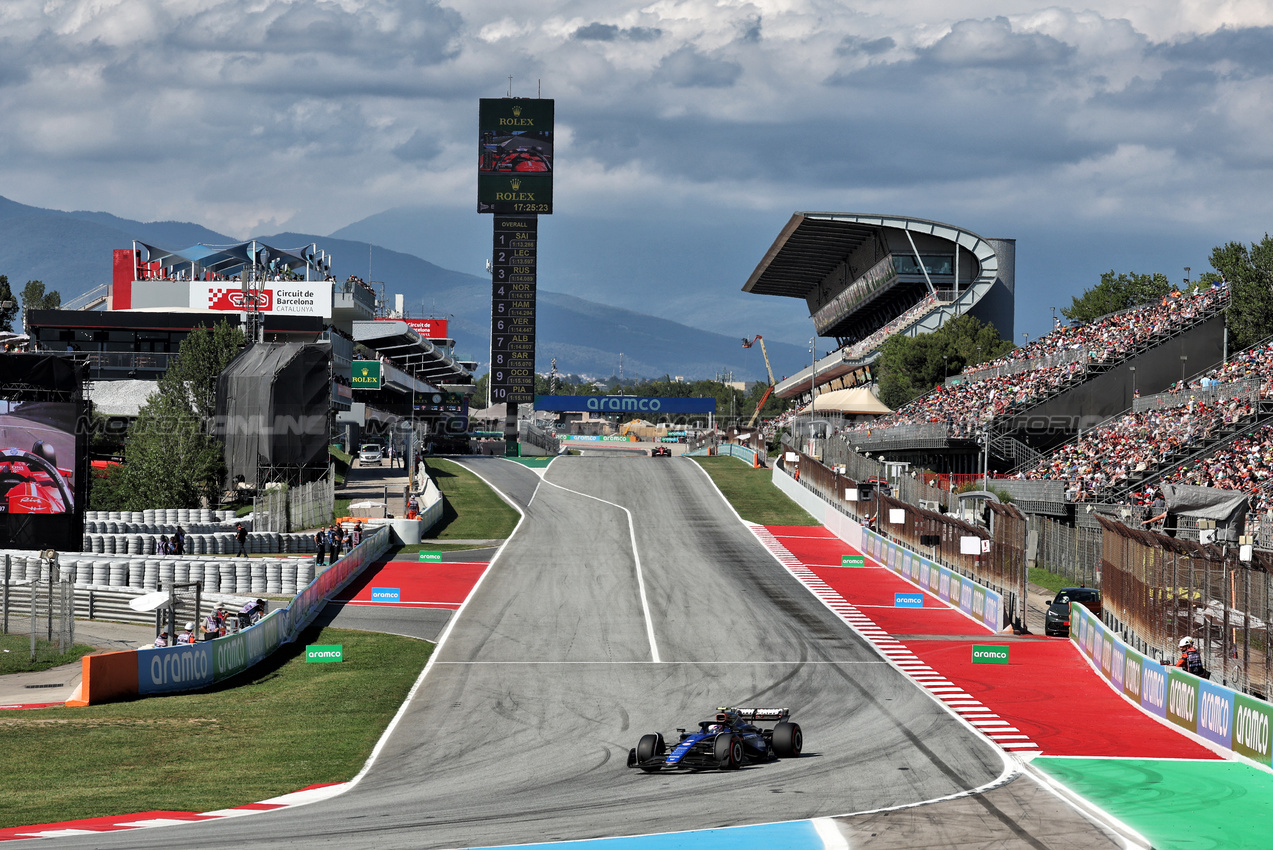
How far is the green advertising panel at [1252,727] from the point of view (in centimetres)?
2080

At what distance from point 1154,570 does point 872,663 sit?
7674mm

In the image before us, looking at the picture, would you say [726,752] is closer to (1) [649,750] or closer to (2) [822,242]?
(1) [649,750]

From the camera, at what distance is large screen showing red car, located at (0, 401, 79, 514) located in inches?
1567

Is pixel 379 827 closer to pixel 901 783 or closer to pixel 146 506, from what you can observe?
pixel 901 783

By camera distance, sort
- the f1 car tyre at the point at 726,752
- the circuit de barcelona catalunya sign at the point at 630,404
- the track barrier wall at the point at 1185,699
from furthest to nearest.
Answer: the circuit de barcelona catalunya sign at the point at 630,404, the track barrier wall at the point at 1185,699, the f1 car tyre at the point at 726,752

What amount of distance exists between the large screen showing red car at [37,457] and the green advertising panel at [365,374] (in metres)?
84.5

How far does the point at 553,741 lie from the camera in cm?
2352

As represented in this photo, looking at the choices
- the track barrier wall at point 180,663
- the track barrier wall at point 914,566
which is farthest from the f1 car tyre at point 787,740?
the track barrier wall at point 914,566

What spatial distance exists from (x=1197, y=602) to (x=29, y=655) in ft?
96.8

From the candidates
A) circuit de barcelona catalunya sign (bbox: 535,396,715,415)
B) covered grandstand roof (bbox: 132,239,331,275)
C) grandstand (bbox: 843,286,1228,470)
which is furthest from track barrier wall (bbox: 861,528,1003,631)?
circuit de barcelona catalunya sign (bbox: 535,396,715,415)

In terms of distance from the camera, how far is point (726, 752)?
67.1ft

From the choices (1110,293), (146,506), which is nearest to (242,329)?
(146,506)

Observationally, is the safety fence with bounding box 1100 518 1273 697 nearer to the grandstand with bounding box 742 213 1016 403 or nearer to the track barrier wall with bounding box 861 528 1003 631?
the track barrier wall with bounding box 861 528 1003 631

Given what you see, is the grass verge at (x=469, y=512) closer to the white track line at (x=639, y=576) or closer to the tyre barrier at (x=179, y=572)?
the white track line at (x=639, y=576)
